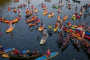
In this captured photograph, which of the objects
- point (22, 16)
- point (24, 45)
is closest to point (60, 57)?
point (24, 45)

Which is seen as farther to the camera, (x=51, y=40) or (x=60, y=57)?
(x=51, y=40)

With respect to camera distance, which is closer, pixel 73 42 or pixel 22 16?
pixel 73 42

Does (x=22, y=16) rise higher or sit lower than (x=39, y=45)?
higher

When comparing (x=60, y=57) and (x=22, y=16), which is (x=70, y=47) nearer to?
(x=60, y=57)

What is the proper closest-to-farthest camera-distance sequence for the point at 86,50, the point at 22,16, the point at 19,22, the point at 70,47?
the point at 86,50 → the point at 70,47 → the point at 19,22 → the point at 22,16

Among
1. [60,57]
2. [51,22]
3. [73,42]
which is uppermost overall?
[51,22]

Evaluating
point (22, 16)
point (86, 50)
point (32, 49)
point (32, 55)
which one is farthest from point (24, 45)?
point (22, 16)

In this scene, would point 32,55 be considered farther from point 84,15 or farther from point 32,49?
point 84,15

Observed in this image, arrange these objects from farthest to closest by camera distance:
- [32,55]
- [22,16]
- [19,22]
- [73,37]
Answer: [22,16] < [19,22] < [73,37] < [32,55]

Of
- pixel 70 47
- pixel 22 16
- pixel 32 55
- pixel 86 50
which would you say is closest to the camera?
pixel 32 55
